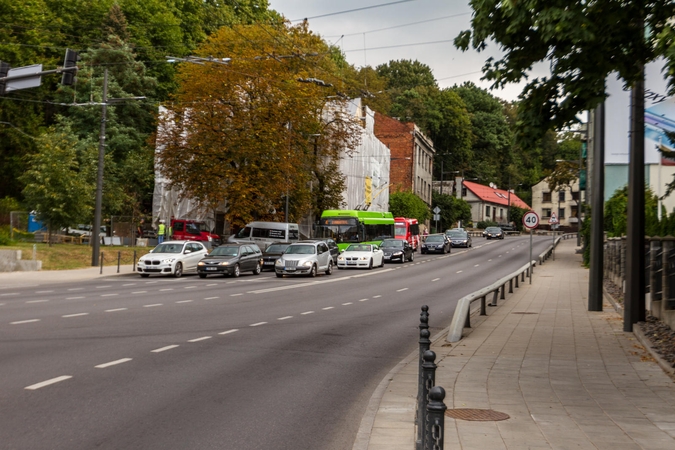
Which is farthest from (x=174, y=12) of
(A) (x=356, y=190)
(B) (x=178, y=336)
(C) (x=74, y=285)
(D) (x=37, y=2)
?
(B) (x=178, y=336)

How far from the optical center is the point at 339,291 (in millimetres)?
25156

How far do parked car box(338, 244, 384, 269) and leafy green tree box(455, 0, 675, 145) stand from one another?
28861 mm

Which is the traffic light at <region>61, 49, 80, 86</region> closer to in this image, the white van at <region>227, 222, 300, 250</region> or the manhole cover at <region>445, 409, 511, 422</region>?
the manhole cover at <region>445, 409, 511, 422</region>

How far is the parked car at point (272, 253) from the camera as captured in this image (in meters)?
37.7

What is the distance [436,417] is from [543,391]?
5128 millimetres

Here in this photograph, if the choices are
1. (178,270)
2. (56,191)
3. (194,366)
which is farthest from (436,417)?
(56,191)

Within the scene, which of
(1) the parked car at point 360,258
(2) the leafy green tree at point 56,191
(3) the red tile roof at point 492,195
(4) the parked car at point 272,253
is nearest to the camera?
(2) the leafy green tree at point 56,191

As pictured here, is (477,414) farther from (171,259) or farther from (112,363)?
(171,259)

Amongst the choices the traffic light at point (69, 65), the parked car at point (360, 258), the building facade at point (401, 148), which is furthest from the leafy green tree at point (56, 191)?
the building facade at point (401, 148)

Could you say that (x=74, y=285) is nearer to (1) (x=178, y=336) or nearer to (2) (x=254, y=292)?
(2) (x=254, y=292)

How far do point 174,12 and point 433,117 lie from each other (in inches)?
1444

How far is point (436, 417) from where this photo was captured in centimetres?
400

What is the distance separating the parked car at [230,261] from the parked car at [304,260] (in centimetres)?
125

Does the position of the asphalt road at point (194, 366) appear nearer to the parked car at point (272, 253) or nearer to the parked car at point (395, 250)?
the parked car at point (272, 253)
